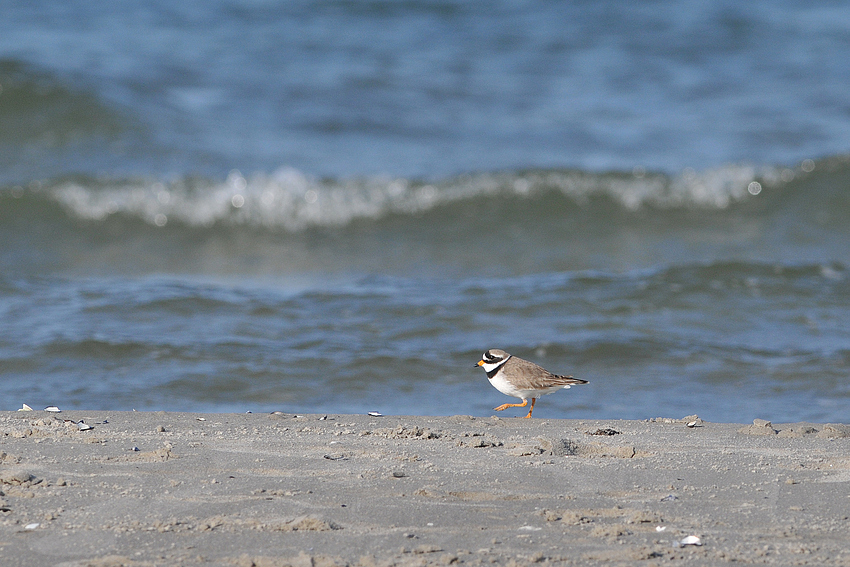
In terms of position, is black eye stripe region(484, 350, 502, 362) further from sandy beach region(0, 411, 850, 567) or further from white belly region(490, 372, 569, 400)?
sandy beach region(0, 411, 850, 567)

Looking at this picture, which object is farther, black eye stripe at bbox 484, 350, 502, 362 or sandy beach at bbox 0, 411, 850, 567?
black eye stripe at bbox 484, 350, 502, 362

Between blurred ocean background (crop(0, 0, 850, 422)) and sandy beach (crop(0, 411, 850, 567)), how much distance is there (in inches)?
40.7

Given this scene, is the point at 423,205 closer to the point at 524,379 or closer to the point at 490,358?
the point at 490,358

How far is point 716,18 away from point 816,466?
1301 centimetres

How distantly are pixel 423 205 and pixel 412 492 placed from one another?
24.8 ft

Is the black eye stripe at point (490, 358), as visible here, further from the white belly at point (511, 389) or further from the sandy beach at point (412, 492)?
the sandy beach at point (412, 492)

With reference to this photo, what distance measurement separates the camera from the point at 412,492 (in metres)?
3.40

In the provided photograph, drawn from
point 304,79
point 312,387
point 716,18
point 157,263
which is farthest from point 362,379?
point 716,18

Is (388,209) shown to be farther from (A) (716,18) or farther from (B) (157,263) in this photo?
(A) (716,18)

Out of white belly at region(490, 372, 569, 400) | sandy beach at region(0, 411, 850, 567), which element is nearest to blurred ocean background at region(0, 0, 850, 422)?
white belly at region(490, 372, 569, 400)

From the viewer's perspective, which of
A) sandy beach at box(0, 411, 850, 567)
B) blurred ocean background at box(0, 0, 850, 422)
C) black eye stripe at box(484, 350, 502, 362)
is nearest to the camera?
sandy beach at box(0, 411, 850, 567)

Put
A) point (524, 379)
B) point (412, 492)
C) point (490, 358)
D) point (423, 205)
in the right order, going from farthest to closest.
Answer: point (423, 205) < point (490, 358) < point (524, 379) < point (412, 492)

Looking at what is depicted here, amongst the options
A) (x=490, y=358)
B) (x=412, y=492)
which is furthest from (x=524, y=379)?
(x=412, y=492)

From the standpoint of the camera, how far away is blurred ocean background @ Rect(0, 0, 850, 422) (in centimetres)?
591
